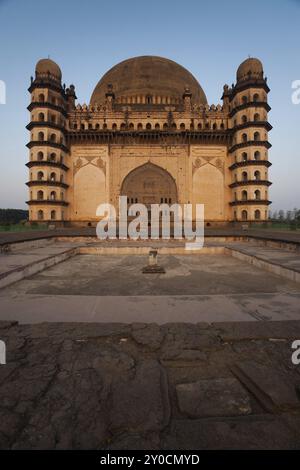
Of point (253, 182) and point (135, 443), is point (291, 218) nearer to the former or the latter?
point (253, 182)

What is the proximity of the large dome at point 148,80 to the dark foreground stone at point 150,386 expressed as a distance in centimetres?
2620

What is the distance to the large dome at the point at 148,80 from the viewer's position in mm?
Result: 24370

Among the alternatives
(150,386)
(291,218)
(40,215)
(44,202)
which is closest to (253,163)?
(44,202)

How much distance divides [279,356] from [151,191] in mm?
21327

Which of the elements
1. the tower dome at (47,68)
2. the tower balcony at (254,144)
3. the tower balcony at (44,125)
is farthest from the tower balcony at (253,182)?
the tower dome at (47,68)

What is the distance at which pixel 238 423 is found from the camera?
1.33 meters

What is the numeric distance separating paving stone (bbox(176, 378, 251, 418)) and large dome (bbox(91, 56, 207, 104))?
87.8 ft

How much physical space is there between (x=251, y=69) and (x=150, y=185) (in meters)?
13.0

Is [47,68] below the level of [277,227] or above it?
above

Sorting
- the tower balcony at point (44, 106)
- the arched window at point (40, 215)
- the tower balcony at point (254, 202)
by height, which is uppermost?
the tower balcony at point (44, 106)

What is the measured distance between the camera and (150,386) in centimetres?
164

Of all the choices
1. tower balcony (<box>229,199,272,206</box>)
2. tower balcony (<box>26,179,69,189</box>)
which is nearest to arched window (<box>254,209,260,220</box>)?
tower balcony (<box>229,199,272,206</box>)

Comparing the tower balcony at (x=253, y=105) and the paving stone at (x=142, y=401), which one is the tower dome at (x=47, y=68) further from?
the paving stone at (x=142, y=401)
